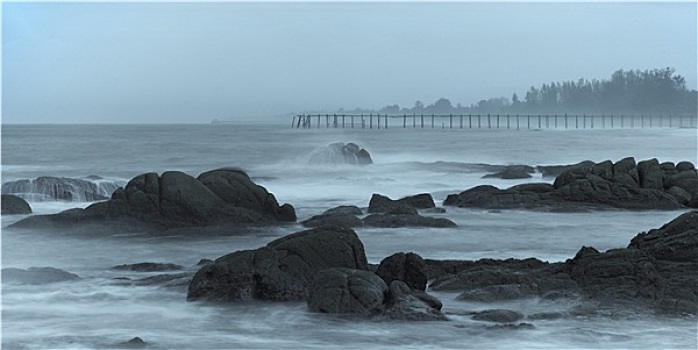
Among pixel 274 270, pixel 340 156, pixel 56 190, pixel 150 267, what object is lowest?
pixel 340 156

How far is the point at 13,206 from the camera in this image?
17.4m

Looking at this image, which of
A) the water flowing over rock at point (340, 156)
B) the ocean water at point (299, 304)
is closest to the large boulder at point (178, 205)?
the ocean water at point (299, 304)

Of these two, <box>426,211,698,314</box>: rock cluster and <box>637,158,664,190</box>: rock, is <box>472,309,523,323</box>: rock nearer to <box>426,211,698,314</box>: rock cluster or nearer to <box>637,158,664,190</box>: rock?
<box>426,211,698,314</box>: rock cluster

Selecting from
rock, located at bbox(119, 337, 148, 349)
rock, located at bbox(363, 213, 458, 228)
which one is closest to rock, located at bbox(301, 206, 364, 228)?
rock, located at bbox(363, 213, 458, 228)

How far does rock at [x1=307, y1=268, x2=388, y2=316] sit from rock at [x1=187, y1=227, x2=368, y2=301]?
604mm

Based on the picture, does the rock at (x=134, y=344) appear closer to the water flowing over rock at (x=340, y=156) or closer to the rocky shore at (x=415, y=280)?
the rocky shore at (x=415, y=280)

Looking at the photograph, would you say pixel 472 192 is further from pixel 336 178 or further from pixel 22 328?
pixel 22 328

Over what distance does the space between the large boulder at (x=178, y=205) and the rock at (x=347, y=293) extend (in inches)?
253

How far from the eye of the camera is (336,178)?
95.8 feet

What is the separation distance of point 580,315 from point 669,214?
1000 centimetres

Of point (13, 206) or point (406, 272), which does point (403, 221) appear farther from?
point (13, 206)

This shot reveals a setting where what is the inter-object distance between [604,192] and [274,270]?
427 inches

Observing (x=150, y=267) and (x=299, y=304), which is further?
(x=150, y=267)

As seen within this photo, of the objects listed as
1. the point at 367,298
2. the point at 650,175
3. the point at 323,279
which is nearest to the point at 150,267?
the point at 323,279
